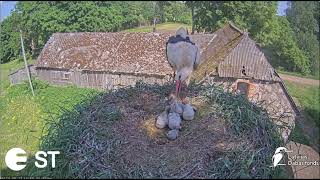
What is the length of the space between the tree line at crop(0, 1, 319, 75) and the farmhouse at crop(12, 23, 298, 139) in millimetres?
702

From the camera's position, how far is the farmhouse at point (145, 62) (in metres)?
8.74

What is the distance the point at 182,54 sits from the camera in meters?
3.68

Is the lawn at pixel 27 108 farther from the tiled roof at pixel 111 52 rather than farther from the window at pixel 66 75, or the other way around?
the tiled roof at pixel 111 52

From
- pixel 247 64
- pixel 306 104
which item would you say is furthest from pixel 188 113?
pixel 247 64

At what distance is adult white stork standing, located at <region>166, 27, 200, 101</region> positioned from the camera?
3.67m

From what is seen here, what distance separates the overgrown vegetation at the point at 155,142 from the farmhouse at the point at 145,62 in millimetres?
3890

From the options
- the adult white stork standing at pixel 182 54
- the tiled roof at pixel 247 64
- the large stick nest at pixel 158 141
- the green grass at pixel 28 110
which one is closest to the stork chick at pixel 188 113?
the large stick nest at pixel 158 141

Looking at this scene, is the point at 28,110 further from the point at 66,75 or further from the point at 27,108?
the point at 66,75

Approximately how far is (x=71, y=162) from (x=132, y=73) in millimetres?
11024

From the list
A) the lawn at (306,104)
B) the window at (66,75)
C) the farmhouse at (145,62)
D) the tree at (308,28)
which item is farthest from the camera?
the window at (66,75)

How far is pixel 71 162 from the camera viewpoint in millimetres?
3191

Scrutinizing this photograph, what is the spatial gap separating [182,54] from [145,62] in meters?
10.7

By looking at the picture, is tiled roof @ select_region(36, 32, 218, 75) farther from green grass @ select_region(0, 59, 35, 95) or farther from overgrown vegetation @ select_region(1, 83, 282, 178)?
overgrown vegetation @ select_region(1, 83, 282, 178)

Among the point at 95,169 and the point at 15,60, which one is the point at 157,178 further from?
the point at 15,60
